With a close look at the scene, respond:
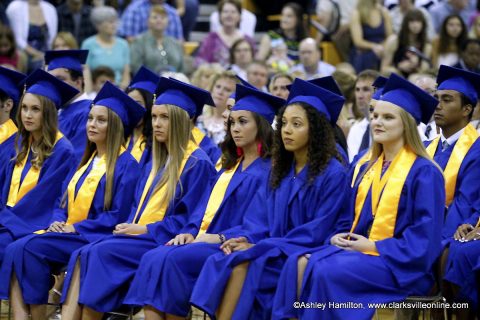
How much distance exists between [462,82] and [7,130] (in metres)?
3.42

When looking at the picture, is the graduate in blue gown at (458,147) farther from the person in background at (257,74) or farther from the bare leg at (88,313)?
the person in background at (257,74)

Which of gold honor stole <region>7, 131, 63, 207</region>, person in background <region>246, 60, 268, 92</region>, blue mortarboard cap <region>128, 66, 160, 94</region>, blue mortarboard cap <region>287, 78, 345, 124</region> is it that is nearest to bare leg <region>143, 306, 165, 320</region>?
blue mortarboard cap <region>287, 78, 345, 124</region>

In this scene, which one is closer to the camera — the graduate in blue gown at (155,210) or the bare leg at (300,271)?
the bare leg at (300,271)

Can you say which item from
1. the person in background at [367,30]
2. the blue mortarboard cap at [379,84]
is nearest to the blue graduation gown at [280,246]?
the blue mortarboard cap at [379,84]

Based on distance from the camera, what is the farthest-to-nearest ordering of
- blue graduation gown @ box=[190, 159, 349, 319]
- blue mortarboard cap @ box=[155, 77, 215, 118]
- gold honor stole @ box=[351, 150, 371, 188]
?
blue mortarboard cap @ box=[155, 77, 215, 118] < gold honor stole @ box=[351, 150, 371, 188] < blue graduation gown @ box=[190, 159, 349, 319]

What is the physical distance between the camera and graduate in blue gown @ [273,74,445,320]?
5.95 metres

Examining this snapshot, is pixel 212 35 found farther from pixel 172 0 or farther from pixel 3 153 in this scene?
pixel 3 153

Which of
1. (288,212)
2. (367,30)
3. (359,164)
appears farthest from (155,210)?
(367,30)

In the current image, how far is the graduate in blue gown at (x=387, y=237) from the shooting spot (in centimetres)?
595

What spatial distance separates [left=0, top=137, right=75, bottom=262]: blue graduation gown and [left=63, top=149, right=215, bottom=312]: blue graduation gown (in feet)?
2.59

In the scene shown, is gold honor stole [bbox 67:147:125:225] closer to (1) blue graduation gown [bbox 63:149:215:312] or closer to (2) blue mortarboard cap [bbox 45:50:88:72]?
(1) blue graduation gown [bbox 63:149:215:312]

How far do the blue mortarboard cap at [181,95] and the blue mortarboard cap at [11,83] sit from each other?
1546 millimetres

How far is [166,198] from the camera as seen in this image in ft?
23.8

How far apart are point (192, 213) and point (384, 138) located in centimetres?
150
